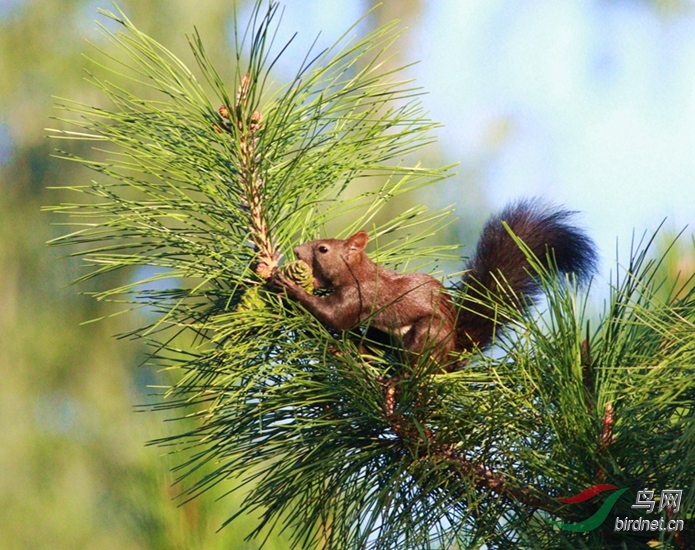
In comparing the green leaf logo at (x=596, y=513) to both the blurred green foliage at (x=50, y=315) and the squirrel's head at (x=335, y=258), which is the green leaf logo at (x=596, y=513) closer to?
the squirrel's head at (x=335, y=258)

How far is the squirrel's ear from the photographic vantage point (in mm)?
1165

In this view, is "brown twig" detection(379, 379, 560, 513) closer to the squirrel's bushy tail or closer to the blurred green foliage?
the squirrel's bushy tail

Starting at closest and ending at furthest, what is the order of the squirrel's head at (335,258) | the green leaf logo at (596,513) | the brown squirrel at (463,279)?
the green leaf logo at (596,513) → the brown squirrel at (463,279) → the squirrel's head at (335,258)

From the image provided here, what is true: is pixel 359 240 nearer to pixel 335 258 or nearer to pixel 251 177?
pixel 335 258

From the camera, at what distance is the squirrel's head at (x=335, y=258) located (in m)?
1.13

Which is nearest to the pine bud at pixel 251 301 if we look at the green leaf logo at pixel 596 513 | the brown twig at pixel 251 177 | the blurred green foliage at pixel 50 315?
the brown twig at pixel 251 177

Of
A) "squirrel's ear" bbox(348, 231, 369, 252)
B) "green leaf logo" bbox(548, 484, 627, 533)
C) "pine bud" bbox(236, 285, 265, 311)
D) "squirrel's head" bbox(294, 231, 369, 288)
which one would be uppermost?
"squirrel's ear" bbox(348, 231, 369, 252)

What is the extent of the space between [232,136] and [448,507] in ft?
1.54

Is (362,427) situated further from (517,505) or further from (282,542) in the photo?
(282,542)

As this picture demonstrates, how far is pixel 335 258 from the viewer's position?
1.15 meters

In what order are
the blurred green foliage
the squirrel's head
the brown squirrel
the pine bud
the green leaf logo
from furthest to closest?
the blurred green foliage → the squirrel's head → the brown squirrel → the pine bud → the green leaf logo

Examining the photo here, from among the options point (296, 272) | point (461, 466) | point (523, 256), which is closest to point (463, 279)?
point (523, 256)

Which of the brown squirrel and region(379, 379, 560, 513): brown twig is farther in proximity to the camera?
the brown squirrel

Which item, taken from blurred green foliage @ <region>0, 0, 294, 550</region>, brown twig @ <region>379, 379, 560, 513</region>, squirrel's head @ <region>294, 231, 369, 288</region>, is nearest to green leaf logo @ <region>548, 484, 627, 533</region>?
brown twig @ <region>379, 379, 560, 513</region>
